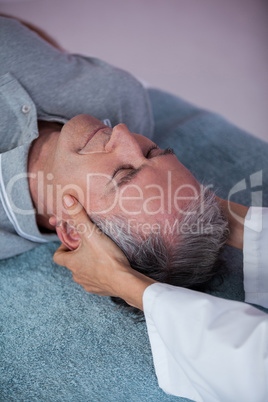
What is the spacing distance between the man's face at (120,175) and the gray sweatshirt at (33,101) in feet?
0.55

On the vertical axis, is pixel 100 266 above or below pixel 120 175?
below

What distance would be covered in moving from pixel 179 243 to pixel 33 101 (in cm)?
78

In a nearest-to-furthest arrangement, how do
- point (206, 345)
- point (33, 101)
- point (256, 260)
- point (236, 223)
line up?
point (206, 345) < point (256, 260) < point (236, 223) < point (33, 101)

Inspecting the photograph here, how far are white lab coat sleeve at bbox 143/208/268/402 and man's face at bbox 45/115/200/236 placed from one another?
0.73ft

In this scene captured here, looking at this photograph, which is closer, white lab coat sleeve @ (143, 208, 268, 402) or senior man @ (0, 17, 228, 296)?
white lab coat sleeve @ (143, 208, 268, 402)

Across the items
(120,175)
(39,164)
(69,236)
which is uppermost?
(120,175)

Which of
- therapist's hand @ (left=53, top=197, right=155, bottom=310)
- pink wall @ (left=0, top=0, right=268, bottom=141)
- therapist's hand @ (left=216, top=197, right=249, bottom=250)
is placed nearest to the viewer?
therapist's hand @ (left=53, top=197, right=155, bottom=310)

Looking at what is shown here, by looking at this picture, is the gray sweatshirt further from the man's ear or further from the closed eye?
the closed eye

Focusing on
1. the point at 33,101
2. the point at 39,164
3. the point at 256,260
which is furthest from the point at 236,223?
the point at 33,101

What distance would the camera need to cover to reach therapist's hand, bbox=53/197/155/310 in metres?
1.06

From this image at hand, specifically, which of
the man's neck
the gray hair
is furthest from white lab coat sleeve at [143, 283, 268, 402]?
the man's neck

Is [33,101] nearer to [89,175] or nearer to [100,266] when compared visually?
[89,175]

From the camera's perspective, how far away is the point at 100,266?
1129 mm

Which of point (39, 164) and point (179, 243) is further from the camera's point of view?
point (39, 164)
